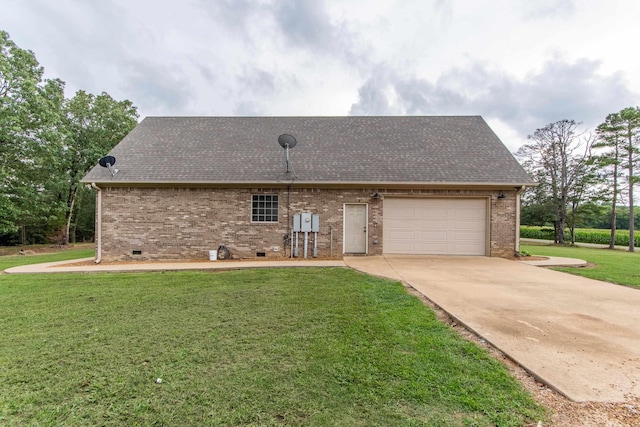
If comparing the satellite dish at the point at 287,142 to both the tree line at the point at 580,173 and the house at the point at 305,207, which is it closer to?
the house at the point at 305,207

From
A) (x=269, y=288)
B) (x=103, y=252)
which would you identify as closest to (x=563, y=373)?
(x=269, y=288)

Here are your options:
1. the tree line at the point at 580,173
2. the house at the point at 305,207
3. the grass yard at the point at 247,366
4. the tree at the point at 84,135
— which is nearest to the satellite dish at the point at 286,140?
the house at the point at 305,207

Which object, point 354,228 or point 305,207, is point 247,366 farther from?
point 354,228

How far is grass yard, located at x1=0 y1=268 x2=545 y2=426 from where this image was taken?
1.98 metres

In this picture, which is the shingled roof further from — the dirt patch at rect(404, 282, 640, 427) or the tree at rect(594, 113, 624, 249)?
the tree at rect(594, 113, 624, 249)

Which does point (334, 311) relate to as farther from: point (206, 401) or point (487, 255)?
point (487, 255)

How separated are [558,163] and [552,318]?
26.1 metres

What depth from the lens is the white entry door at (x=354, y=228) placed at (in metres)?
9.85

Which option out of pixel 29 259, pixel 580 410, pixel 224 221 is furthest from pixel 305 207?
pixel 29 259

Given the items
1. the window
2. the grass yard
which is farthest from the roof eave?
the grass yard

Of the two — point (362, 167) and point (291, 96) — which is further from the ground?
point (291, 96)

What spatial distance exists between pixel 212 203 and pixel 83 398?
7.94 meters

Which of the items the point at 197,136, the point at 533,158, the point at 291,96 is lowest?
the point at 197,136

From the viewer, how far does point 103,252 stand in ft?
30.9
